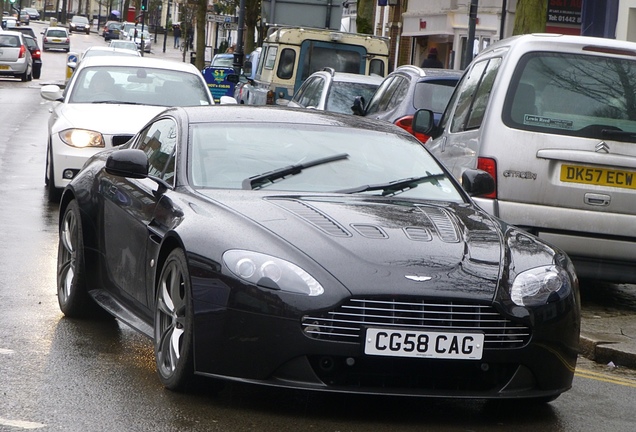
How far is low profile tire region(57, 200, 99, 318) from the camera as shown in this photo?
7.88 meters

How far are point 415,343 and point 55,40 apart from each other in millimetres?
85091

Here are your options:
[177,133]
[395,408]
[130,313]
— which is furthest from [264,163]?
[395,408]

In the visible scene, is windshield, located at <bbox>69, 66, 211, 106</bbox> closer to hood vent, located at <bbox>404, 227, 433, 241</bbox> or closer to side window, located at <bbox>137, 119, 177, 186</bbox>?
side window, located at <bbox>137, 119, 177, 186</bbox>

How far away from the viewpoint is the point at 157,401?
19.4ft

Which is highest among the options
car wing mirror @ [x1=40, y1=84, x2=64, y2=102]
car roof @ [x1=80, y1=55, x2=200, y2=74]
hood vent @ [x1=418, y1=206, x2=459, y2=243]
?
car roof @ [x1=80, y1=55, x2=200, y2=74]

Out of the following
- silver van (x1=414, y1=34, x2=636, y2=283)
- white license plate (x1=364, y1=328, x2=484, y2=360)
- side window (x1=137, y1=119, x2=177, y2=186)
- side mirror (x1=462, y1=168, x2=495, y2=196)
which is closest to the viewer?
white license plate (x1=364, y1=328, x2=484, y2=360)

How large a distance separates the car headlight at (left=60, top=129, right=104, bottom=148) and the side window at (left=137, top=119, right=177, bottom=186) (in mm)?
5678

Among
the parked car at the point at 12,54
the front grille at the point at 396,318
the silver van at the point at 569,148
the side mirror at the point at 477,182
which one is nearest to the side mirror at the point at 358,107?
the silver van at the point at 569,148

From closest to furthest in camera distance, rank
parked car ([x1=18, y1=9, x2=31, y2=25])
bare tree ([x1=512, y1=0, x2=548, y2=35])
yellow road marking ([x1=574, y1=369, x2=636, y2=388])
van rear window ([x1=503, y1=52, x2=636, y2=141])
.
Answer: yellow road marking ([x1=574, y1=369, x2=636, y2=388]) < van rear window ([x1=503, y1=52, x2=636, y2=141]) < bare tree ([x1=512, y1=0, x2=548, y2=35]) < parked car ([x1=18, y1=9, x2=31, y2=25])

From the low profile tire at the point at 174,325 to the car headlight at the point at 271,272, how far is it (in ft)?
0.91

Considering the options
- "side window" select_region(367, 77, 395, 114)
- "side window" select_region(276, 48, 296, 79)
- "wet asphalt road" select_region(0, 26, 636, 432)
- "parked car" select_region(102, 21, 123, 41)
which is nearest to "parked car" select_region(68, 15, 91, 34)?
"parked car" select_region(102, 21, 123, 41)

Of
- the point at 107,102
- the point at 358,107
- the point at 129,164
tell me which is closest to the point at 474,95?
the point at 129,164

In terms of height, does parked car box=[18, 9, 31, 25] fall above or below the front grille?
above

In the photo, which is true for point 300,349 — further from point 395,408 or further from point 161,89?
point 161,89
